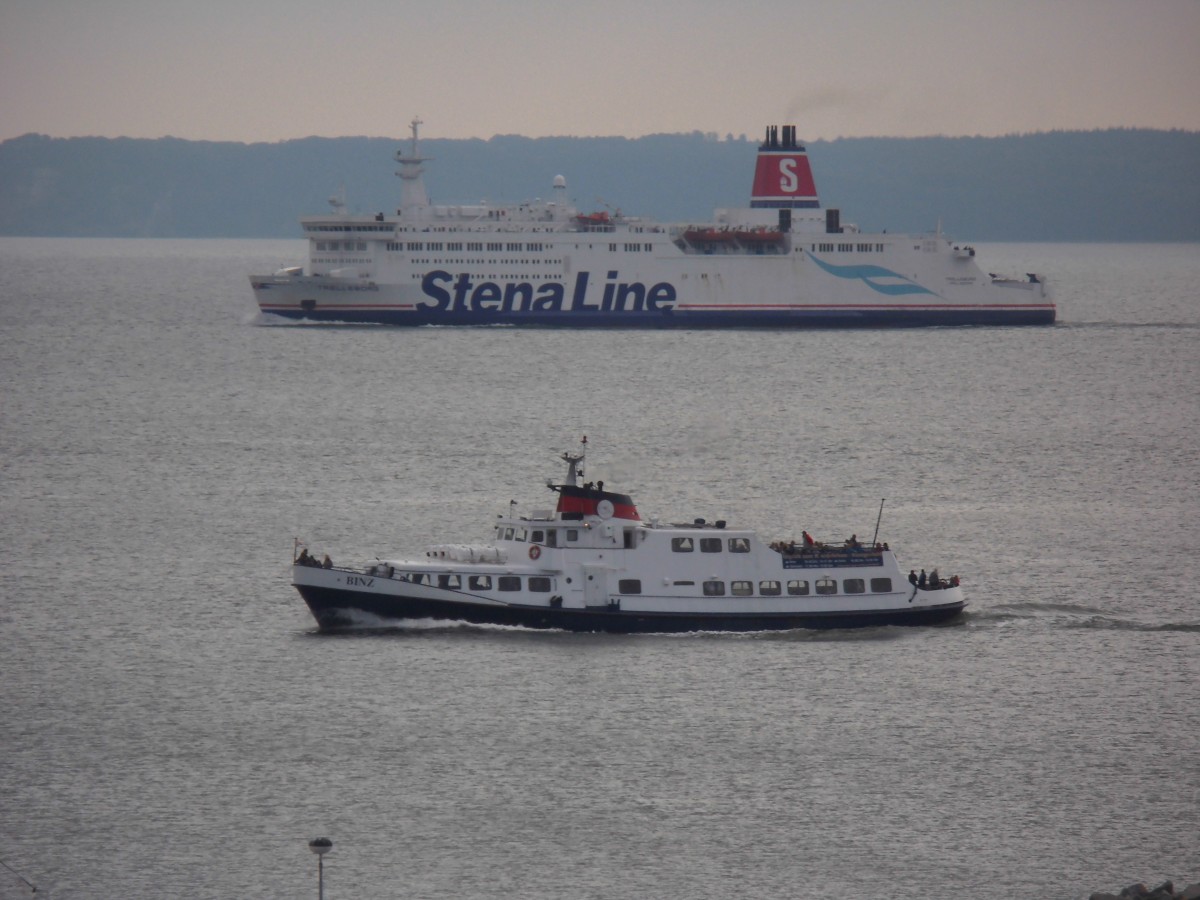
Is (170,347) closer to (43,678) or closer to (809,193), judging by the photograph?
(809,193)

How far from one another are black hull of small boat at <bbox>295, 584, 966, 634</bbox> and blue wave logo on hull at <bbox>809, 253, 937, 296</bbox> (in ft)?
269

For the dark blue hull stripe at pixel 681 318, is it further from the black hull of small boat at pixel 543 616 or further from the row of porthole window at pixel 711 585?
the row of porthole window at pixel 711 585

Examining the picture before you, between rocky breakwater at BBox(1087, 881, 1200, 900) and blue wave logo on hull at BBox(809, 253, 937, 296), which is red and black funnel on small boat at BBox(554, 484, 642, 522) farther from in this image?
blue wave logo on hull at BBox(809, 253, 937, 296)

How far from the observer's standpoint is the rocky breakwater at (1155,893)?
28.7 meters

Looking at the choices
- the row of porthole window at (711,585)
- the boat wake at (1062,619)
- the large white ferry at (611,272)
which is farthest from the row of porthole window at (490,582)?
the large white ferry at (611,272)

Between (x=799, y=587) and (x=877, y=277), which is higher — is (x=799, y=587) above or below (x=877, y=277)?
below

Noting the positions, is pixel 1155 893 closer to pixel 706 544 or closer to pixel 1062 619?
pixel 706 544

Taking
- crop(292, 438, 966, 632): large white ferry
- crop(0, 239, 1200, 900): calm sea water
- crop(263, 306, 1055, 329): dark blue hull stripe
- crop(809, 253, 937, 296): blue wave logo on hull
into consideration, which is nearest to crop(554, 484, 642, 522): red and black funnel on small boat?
crop(292, 438, 966, 632): large white ferry

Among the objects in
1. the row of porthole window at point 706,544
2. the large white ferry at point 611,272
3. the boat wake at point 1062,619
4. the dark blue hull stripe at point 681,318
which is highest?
the large white ferry at point 611,272

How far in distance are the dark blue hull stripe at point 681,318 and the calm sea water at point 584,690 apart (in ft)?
136

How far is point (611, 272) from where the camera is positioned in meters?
124

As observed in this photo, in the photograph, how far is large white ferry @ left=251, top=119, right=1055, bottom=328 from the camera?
399ft

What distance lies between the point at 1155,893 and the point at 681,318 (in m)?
98.3

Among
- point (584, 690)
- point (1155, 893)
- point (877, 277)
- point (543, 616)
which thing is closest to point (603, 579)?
point (543, 616)
